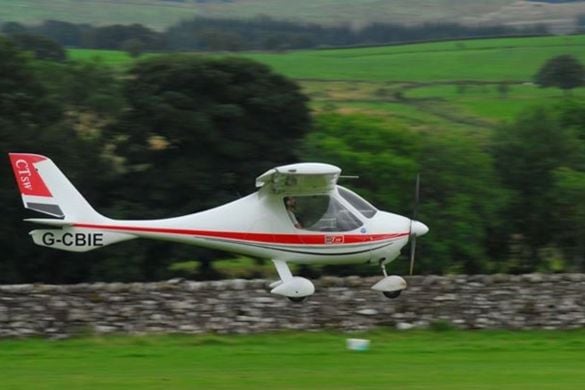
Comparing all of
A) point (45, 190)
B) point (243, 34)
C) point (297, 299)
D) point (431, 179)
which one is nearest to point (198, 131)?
point (431, 179)

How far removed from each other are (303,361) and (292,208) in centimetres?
496

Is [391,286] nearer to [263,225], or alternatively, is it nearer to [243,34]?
[263,225]

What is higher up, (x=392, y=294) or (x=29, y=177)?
(x=29, y=177)


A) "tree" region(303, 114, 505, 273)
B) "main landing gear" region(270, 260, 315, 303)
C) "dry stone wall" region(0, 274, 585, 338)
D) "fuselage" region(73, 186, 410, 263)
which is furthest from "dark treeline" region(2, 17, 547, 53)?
"main landing gear" region(270, 260, 315, 303)

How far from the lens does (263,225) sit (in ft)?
72.5

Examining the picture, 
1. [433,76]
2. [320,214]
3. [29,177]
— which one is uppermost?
[29,177]

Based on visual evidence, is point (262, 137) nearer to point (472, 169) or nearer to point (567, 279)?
point (472, 169)

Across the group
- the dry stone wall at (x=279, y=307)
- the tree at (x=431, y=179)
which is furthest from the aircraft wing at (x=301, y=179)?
the tree at (x=431, y=179)

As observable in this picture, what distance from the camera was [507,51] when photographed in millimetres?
92875

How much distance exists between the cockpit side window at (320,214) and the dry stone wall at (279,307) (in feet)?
3.32

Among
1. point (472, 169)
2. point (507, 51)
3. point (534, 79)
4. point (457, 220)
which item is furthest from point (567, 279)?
point (507, 51)

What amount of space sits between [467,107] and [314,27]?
5211 centimetres

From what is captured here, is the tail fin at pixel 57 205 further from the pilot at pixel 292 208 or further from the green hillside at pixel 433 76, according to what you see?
the green hillside at pixel 433 76

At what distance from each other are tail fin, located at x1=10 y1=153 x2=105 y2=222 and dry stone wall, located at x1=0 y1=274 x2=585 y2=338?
4.48 ft
